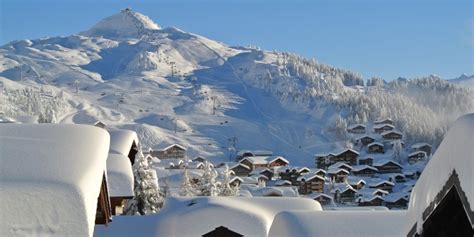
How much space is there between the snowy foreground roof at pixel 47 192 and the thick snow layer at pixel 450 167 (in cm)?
274

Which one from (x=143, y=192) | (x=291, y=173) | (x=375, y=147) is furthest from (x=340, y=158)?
(x=143, y=192)

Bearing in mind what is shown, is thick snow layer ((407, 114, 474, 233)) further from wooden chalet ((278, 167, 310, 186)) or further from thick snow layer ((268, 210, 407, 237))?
wooden chalet ((278, 167, 310, 186))

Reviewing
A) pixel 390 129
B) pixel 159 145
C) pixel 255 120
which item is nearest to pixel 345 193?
pixel 159 145

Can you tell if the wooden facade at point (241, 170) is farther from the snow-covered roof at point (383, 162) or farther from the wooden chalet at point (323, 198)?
the wooden chalet at point (323, 198)

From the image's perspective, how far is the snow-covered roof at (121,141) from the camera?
18.5 meters

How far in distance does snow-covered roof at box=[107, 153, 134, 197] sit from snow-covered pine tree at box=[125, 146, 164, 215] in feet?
32.3

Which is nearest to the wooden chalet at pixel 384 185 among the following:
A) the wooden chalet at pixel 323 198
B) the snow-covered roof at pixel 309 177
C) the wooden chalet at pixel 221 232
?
the snow-covered roof at pixel 309 177

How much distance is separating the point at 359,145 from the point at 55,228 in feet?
405

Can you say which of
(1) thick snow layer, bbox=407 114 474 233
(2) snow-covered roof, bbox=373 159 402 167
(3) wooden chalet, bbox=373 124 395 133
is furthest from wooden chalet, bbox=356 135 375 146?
(1) thick snow layer, bbox=407 114 474 233

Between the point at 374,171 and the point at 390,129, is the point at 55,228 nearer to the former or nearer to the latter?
the point at 374,171

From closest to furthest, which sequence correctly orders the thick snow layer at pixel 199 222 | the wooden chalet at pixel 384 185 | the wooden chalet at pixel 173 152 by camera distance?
the thick snow layer at pixel 199 222, the wooden chalet at pixel 384 185, the wooden chalet at pixel 173 152

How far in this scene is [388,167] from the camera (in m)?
101

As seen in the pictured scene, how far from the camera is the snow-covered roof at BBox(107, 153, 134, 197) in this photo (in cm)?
1529

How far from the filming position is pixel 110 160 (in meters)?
16.4
